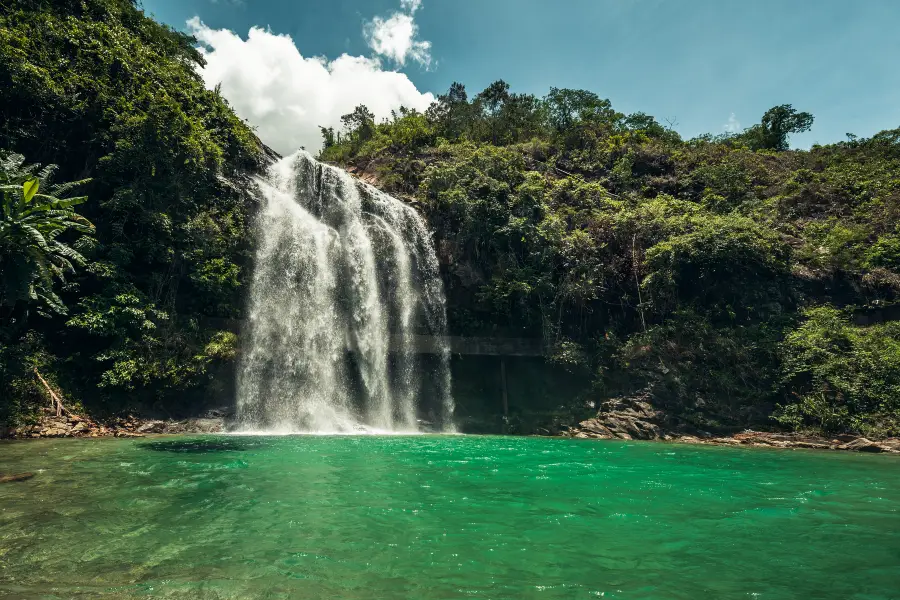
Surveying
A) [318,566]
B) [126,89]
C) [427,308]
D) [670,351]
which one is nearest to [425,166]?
[427,308]

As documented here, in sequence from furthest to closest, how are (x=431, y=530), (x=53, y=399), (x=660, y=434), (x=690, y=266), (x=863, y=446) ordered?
(x=690, y=266) < (x=660, y=434) < (x=863, y=446) < (x=53, y=399) < (x=431, y=530)

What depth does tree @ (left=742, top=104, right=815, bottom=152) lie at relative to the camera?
4204 cm

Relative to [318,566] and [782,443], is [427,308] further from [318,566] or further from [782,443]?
[318,566]

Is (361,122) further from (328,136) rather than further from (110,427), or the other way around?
(110,427)

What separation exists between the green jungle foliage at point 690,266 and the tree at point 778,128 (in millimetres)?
7070

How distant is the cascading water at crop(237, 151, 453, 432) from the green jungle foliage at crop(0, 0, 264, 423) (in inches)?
61.2

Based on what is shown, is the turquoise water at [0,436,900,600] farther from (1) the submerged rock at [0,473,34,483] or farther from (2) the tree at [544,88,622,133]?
(2) the tree at [544,88,622,133]

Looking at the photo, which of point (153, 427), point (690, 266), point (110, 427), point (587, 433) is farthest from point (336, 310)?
point (690, 266)

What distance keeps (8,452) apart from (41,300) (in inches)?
276

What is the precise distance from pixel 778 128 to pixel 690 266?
28.6 meters

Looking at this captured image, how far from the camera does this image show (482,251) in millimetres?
26875

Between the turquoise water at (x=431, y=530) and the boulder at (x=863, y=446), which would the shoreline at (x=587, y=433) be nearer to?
the boulder at (x=863, y=446)

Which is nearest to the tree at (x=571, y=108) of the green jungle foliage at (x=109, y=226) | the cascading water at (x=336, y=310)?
the cascading water at (x=336, y=310)

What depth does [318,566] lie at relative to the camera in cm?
458
